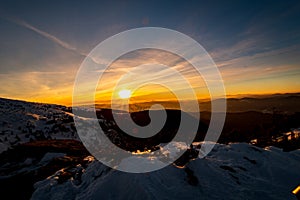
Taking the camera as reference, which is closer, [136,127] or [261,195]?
[261,195]

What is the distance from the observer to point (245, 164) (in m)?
8.56

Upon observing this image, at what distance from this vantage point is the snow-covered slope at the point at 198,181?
21.5ft

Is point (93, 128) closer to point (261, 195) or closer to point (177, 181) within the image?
point (177, 181)

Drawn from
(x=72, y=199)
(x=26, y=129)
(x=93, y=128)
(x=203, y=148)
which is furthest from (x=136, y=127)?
(x=72, y=199)

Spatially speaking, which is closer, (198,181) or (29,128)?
(198,181)

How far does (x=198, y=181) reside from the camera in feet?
23.6

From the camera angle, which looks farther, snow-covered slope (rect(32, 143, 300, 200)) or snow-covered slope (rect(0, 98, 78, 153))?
snow-covered slope (rect(0, 98, 78, 153))

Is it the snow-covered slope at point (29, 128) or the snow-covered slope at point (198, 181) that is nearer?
the snow-covered slope at point (198, 181)

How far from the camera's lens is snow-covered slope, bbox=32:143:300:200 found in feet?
21.5

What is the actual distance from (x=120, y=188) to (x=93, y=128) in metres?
22.4

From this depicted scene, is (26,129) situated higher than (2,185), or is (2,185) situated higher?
(26,129)

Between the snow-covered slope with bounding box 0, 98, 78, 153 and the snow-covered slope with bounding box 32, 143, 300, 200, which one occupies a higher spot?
the snow-covered slope with bounding box 0, 98, 78, 153

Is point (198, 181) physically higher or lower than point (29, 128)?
lower

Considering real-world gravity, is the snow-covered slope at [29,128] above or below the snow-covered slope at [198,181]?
above
